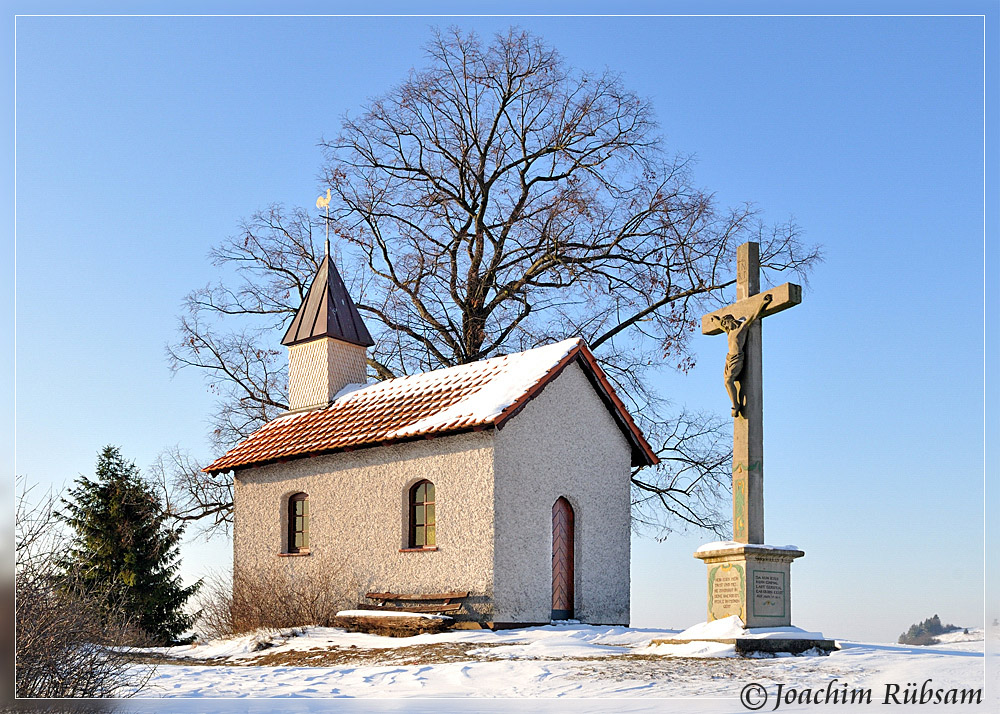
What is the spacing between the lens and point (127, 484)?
26.6m

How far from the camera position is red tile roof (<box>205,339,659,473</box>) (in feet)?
61.1

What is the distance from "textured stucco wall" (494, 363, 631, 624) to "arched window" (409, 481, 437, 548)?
170 cm

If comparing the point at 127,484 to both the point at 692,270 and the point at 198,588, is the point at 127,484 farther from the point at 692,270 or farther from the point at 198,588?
the point at 692,270

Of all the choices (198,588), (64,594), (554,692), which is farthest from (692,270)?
(64,594)

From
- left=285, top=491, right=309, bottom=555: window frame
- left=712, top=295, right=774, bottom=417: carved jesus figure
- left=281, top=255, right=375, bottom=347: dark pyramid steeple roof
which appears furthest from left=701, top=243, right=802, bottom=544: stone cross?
left=281, top=255, right=375, bottom=347: dark pyramid steeple roof

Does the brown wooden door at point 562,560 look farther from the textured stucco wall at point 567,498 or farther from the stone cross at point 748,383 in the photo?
the stone cross at point 748,383

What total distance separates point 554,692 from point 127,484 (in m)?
19.2

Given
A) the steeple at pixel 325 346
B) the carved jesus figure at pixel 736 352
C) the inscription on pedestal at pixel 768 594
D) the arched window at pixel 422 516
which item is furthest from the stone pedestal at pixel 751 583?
the steeple at pixel 325 346

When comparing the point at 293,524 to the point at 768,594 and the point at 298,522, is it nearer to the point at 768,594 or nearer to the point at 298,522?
the point at 298,522

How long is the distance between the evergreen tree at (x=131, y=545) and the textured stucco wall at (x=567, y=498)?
10.9 meters

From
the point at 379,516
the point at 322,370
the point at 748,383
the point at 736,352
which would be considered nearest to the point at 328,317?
the point at 322,370

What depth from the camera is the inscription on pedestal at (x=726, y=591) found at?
1350 cm

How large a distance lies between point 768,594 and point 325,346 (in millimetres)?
13767

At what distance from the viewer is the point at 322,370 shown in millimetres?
24547
